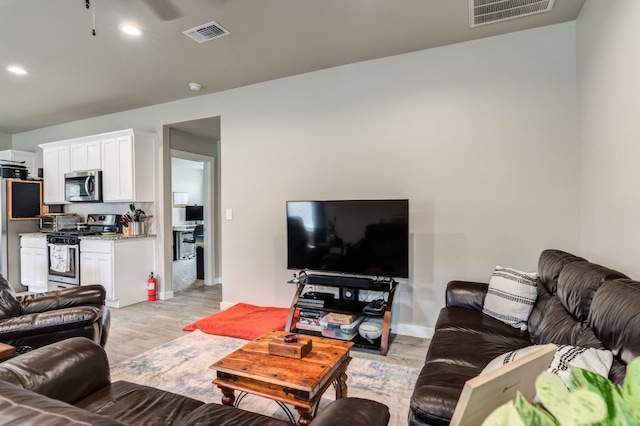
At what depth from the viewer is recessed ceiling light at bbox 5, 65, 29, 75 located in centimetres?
356

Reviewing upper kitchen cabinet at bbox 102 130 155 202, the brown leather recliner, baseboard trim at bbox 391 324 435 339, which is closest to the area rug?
the brown leather recliner

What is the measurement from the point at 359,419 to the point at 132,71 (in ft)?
13.3

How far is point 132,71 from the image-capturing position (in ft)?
12.1

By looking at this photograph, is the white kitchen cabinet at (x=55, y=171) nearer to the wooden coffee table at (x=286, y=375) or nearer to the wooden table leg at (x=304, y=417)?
the wooden coffee table at (x=286, y=375)

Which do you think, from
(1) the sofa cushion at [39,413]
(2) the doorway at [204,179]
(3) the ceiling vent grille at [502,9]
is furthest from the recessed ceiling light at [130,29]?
(1) the sofa cushion at [39,413]

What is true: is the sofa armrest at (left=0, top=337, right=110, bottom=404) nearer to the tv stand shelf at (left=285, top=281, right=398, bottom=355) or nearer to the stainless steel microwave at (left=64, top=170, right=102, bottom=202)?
the tv stand shelf at (left=285, top=281, right=398, bottom=355)

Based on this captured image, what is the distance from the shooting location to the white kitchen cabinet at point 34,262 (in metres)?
5.23

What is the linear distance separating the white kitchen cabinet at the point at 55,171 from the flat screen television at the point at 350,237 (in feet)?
13.8

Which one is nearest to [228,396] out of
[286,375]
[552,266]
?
[286,375]

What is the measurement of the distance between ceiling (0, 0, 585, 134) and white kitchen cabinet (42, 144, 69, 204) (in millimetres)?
1241

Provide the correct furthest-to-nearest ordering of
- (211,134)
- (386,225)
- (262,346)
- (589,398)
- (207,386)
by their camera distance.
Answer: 1. (211,134)
2. (386,225)
3. (207,386)
4. (262,346)
5. (589,398)

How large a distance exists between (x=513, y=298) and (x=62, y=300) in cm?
337

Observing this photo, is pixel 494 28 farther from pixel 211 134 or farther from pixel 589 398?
pixel 211 134

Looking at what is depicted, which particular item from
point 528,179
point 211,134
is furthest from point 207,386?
point 211,134
